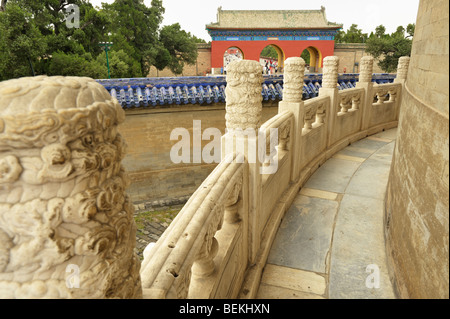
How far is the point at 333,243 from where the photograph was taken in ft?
10.6

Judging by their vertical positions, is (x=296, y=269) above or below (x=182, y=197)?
above

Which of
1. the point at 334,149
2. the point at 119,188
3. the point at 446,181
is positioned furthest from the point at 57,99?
the point at 334,149

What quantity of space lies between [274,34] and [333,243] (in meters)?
22.2

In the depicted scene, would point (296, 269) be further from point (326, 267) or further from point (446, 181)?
point (446, 181)

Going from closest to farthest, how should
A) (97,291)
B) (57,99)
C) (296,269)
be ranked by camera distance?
(57,99) < (97,291) < (296,269)

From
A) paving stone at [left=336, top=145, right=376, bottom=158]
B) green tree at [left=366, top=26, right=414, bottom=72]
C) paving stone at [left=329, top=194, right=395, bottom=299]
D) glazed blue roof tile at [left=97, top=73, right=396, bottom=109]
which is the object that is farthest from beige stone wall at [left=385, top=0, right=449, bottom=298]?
green tree at [left=366, top=26, right=414, bottom=72]

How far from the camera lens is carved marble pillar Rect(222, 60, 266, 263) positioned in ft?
8.25

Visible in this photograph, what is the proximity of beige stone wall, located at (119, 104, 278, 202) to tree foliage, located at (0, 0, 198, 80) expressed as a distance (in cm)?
463

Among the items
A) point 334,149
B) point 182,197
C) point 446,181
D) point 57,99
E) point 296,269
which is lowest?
point 182,197

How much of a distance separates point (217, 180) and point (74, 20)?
1406 cm

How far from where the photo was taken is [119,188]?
0.93m

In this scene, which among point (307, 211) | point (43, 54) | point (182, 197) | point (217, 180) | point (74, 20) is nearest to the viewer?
point (217, 180)

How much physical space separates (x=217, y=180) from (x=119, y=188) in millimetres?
1139
